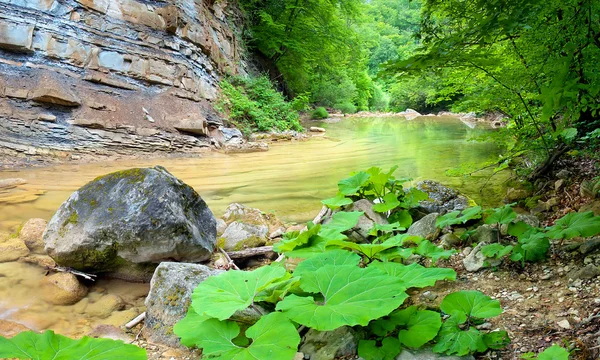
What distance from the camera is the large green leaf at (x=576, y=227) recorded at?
1800 mm

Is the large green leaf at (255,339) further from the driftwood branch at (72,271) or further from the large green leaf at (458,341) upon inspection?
the driftwood branch at (72,271)

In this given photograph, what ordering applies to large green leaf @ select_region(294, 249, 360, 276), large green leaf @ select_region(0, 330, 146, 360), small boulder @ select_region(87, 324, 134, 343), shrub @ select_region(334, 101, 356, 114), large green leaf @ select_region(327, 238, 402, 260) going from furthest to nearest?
1. shrub @ select_region(334, 101, 356, 114)
2. small boulder @ select_region(87, 324, 134, 343)
3. large green leaf @ select_region(327, 238, 402, 260)
4. large green leaf @ select_region(294, 249, 360, 276)
5. large green leaf @ select_region(0, 330, 146, 360)

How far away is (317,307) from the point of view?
143 centimetres

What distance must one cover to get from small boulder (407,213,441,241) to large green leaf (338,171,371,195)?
675mm

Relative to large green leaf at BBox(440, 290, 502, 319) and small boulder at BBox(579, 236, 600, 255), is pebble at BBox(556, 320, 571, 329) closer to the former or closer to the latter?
large green leaf at BBox(440, 290, 502, 319)

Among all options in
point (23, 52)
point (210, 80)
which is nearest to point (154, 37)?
point (210, 80)

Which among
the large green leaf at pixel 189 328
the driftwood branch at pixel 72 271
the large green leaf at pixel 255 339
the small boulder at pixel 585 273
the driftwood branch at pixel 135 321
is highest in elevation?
the small boulder at pixel 585 273

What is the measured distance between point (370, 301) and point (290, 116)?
1326 cm

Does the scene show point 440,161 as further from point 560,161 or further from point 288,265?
point 288,265

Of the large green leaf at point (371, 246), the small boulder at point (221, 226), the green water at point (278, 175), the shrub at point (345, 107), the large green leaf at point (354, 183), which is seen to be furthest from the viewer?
the shrub at point (345, 107)

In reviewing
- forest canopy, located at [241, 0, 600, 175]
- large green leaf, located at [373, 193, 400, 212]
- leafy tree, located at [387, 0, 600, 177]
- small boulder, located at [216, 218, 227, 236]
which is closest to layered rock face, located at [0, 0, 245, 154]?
small boulder, located at [216, 218, 227, 236]

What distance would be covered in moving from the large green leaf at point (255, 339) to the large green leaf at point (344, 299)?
0.06m

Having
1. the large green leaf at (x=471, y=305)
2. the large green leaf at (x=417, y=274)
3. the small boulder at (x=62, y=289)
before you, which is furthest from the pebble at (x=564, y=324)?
the small boulder at (x=62, y=289)

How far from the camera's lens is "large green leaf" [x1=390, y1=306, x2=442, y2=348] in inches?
55.0
